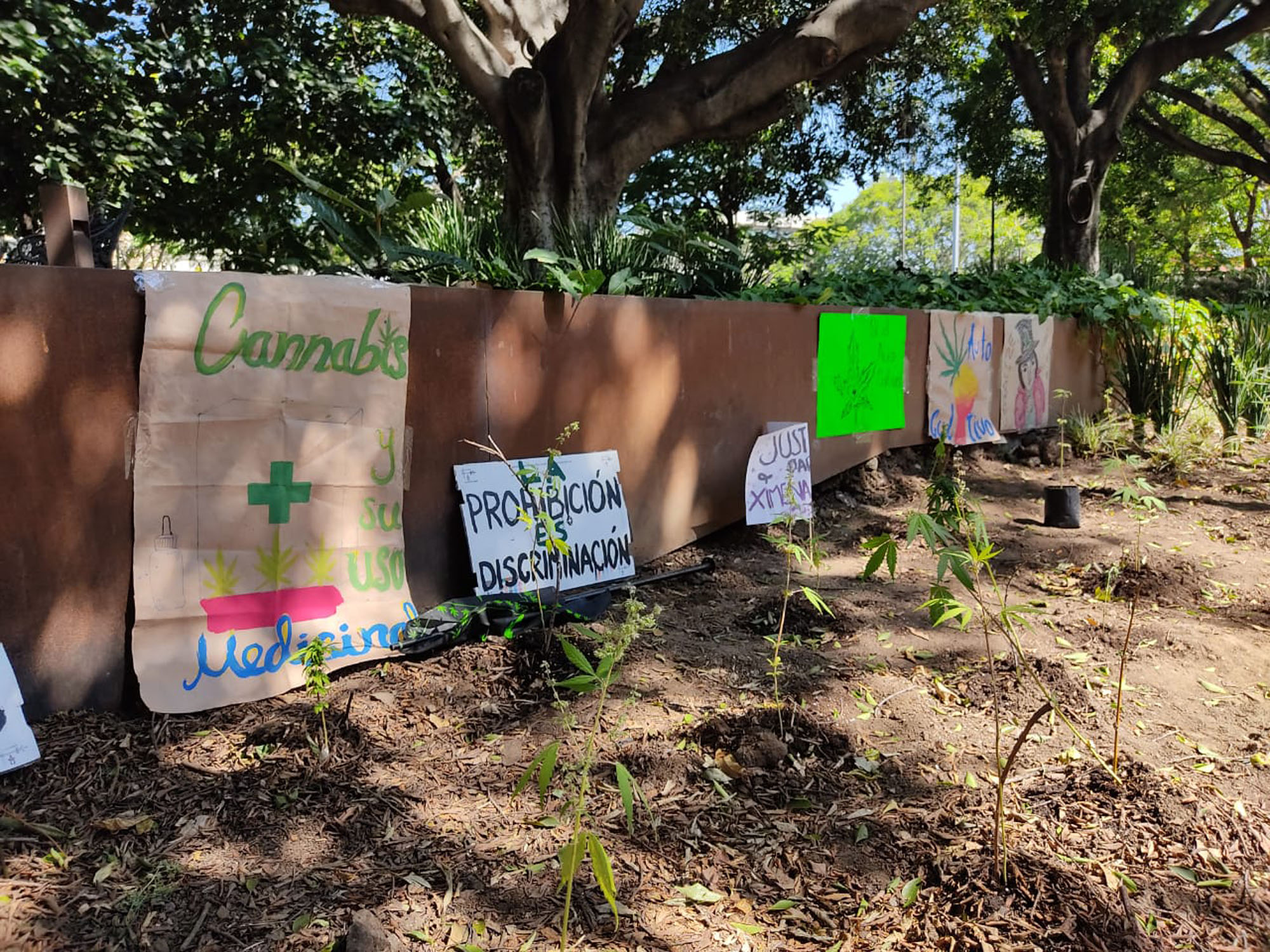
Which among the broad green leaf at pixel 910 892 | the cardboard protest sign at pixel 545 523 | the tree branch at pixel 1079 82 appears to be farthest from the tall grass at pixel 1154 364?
the broad green leaf at pixel 910 892

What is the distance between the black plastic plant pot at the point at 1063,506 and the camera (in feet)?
19.6

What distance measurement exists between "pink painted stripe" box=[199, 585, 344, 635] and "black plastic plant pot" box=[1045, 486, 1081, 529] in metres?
4.81

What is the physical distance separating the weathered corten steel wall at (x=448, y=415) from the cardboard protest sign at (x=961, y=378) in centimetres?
40

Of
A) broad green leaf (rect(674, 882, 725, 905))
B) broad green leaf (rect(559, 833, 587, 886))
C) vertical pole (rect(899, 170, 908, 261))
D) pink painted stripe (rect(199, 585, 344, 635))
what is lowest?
broad green leaf (rect(674, 882, 725, 905))

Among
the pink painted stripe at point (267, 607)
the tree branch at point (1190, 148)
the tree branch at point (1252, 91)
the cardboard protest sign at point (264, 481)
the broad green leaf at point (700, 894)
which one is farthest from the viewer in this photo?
the tree branch at point (1252, 91)

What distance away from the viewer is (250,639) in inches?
127

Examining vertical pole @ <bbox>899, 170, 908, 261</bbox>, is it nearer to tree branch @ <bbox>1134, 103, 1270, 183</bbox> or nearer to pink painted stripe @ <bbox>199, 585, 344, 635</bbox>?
tree branch @ <bbox>1134, 103, 1270, 183</bbox>

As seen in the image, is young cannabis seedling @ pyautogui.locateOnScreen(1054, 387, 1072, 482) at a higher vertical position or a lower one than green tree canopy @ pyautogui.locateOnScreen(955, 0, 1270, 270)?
lower

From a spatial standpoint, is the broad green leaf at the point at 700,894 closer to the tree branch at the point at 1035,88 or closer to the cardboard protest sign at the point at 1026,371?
the cardboard protest sign at the point at 1026,371

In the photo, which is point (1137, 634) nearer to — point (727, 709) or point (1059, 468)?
point (727, 709)

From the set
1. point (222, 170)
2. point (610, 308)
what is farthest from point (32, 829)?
point (222, 170)

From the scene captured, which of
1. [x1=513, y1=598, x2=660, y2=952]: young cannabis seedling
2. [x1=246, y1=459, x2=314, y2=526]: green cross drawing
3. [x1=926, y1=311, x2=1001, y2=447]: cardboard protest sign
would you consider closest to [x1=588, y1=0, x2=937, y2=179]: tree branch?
[x1=926, y1=311, x2=1001, y2=447]: cardboard protest sign

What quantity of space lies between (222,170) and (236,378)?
33.8 ft

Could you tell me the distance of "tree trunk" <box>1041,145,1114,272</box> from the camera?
12.9 metres
